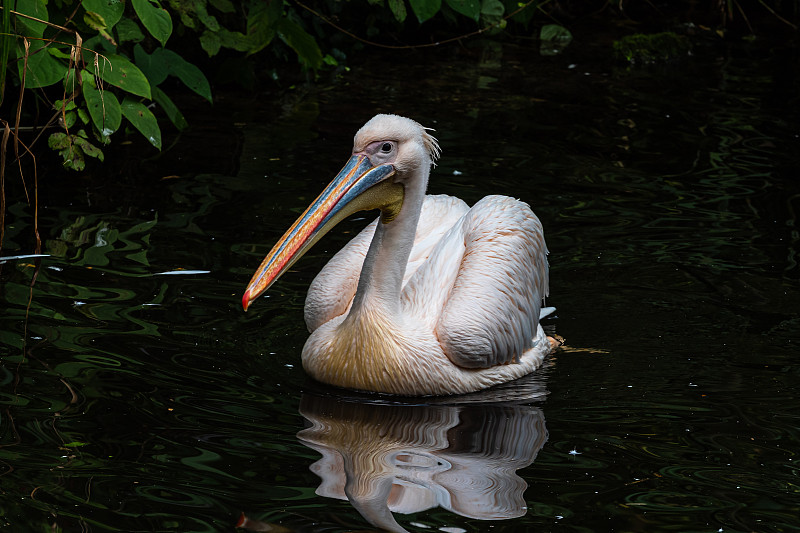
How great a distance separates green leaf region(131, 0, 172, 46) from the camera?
5074 millimetres

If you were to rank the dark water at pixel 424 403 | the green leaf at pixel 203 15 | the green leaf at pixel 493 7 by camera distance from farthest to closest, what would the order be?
the green leaf at pixel 493 7, the green leaf at pixel 203 15, the dark water at pixel 424 403

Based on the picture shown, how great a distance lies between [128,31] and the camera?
5805 millimetres

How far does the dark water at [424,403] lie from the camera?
10.4ft

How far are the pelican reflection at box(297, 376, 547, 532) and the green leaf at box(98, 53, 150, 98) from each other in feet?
6.15

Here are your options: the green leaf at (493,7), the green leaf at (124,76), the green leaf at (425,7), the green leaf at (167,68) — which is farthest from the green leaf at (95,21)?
the green leaf at (493,7)

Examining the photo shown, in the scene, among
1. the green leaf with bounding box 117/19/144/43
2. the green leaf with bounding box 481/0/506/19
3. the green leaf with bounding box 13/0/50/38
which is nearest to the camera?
the green leaf with bounding box 13/0/50/38

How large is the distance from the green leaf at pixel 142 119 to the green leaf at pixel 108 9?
18.2 inches

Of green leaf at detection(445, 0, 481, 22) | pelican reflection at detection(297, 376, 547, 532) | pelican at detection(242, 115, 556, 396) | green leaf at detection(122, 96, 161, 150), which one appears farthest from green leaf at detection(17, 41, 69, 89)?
green leaf at detection(445, 0, 481, 22)

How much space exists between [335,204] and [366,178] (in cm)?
14

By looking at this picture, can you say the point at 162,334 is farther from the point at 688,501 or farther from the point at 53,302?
the point at 688,501

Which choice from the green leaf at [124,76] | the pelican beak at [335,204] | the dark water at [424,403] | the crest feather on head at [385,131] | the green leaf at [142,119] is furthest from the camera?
the green leaf at [142,119]

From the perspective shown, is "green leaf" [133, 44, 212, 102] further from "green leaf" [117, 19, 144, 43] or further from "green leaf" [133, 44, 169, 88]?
"green leaf" [117, 19, 144, 43]

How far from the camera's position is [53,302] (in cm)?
439

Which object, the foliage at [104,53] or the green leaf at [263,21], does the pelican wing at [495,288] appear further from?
the green leaf at [263,21]
